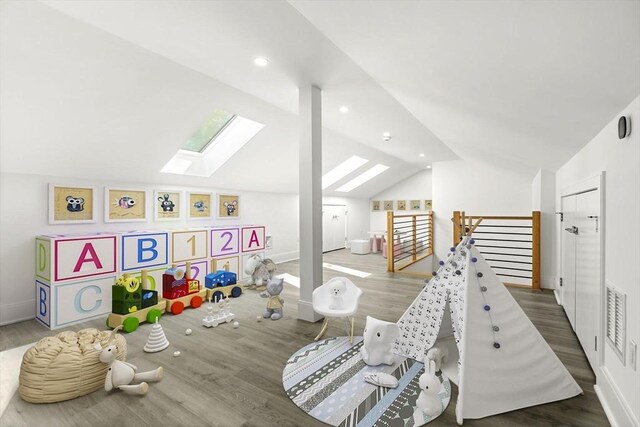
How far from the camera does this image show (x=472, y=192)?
704 cm

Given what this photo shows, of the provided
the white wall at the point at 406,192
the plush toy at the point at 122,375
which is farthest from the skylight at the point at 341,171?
the plush toy at the point at 122,375

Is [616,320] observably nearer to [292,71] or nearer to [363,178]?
[292,71]

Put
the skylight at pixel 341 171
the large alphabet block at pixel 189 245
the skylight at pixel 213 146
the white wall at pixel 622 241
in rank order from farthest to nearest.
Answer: the skylight at pixel 341 171
the skylight at pixel 213 146
the large alphabet block at pixel 189 245
the white wall at pixel 622 241

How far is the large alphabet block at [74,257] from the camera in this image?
3.10 meters

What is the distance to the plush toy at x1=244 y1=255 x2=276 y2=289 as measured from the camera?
4.75m

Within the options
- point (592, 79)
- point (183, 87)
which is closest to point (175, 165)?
Answer: point (183, 87)

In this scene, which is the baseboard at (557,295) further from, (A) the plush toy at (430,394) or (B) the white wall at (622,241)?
(A) the plush toy at (430,394)

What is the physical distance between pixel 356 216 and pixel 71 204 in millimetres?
7644

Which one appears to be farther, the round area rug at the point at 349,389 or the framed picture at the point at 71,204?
the framed picture at the point at 71,204

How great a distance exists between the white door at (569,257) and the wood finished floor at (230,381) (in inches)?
7.8

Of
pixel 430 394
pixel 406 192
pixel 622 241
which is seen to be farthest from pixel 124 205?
pixel 406 192

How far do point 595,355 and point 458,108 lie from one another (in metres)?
2.16

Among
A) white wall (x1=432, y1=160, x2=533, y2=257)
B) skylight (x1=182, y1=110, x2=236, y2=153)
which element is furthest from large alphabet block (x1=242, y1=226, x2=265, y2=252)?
white wall (x1=432, y1=160, x2=533, y2=257)

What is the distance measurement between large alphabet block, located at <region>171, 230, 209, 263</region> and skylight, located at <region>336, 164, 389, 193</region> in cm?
461
